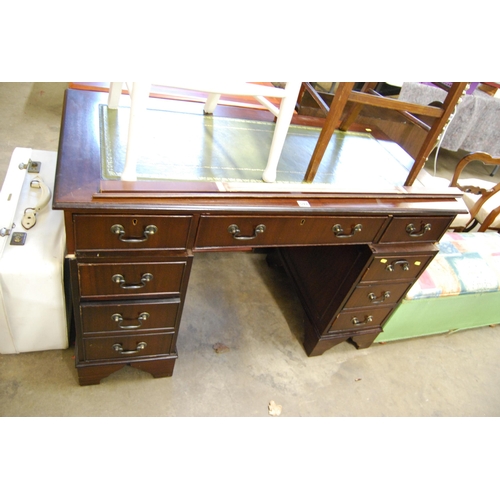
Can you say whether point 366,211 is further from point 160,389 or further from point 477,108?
point 477,108

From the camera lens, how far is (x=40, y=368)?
1.52 m

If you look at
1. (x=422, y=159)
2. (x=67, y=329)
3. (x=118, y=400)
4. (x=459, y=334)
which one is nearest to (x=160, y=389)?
(x=118, y=400)

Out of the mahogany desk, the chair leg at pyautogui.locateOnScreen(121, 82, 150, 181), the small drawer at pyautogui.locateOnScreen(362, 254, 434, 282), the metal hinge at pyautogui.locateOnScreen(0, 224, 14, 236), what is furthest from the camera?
the small drawer at pyautogui.locateOnScreen(362, 254, 434, 282)

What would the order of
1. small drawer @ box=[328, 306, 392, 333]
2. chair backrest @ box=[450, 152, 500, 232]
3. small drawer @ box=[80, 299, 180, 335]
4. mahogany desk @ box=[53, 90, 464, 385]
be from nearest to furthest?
mahogany desk @ box=[53, 90, 464, 385] → small drawer @ box=[80, 299, 180, 335] → small drawer @ box=[328, 306, 392, 333] → chair backrest @ box=[450, 152, 500, 232]

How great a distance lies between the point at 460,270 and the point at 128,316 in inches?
60.5

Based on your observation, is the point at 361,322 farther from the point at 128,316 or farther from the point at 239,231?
the point at 128,316

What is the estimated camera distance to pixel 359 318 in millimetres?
1738

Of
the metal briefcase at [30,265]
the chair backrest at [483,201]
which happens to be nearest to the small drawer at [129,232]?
the metal briefcase at [30,265]

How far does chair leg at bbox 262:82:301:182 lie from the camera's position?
1.08 meters

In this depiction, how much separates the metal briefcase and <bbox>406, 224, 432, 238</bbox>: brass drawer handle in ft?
4.02

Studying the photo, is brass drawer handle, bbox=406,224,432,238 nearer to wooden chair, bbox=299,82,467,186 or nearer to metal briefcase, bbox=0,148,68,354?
wooden chair, bbox=299,82,467,186

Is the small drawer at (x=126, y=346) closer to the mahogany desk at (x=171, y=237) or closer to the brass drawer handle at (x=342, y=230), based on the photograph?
the mahogany desk at (x=171, y=237)

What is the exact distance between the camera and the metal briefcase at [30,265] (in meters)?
1.31

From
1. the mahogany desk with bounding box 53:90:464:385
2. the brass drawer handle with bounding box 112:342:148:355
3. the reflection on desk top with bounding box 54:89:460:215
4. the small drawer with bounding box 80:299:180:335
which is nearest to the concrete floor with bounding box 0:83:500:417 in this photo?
the mahogany desk with bounding box 53:90:464:385
